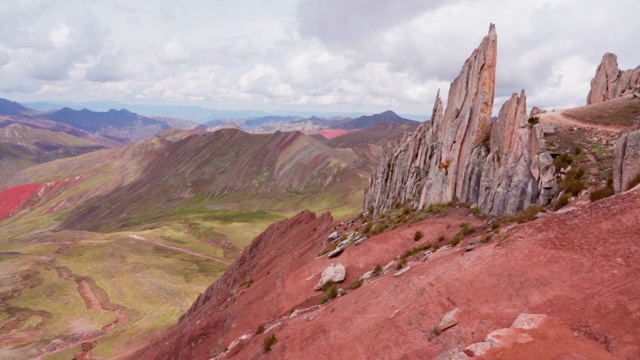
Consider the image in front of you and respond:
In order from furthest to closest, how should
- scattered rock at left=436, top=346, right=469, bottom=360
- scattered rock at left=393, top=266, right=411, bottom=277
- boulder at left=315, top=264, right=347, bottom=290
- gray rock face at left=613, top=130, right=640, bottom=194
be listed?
boulder at left=315, top=264, right=347, bottom=290 < scattered rock at left=393, top=266, right=411, bottom=277 < gray rock face at left=613, top=130, right=640, bottom=194 < scattered rock at left=436, top=346, right=469, bottom=360

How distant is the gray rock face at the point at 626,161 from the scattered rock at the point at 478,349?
1291 centimetres

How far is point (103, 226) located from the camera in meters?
183

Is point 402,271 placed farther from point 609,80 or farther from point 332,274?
point 609,80

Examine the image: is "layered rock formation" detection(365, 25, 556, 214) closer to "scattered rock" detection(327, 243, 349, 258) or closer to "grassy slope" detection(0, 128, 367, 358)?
"scattered rock" detection(327, 243, 349, 258)

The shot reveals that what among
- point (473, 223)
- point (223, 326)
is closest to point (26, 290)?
point (223, 326)

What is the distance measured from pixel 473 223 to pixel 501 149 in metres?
6.41

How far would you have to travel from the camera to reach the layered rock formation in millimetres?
25578

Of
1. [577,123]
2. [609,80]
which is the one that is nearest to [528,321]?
[577,123]

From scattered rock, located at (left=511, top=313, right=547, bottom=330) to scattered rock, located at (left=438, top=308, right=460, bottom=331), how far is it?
226cm

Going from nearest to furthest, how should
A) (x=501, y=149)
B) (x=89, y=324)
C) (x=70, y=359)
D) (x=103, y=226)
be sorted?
(x=501, y=149) < (x=70, y=359) < (x=89, y=324) < (x=103, y=226)

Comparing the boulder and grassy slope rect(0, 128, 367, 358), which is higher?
the boulder

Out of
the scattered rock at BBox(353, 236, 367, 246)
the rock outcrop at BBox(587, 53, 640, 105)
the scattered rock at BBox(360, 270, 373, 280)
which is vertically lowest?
the scattered rock at BBox(360, 270, 373, 280)

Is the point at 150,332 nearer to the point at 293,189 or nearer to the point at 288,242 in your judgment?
the point at 288,242

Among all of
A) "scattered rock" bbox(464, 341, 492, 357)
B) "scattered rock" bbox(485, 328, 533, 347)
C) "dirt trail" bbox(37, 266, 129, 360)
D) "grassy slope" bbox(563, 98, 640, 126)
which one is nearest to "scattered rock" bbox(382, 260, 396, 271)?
"scattered rock" bbox(485, 328, 533, 347)
